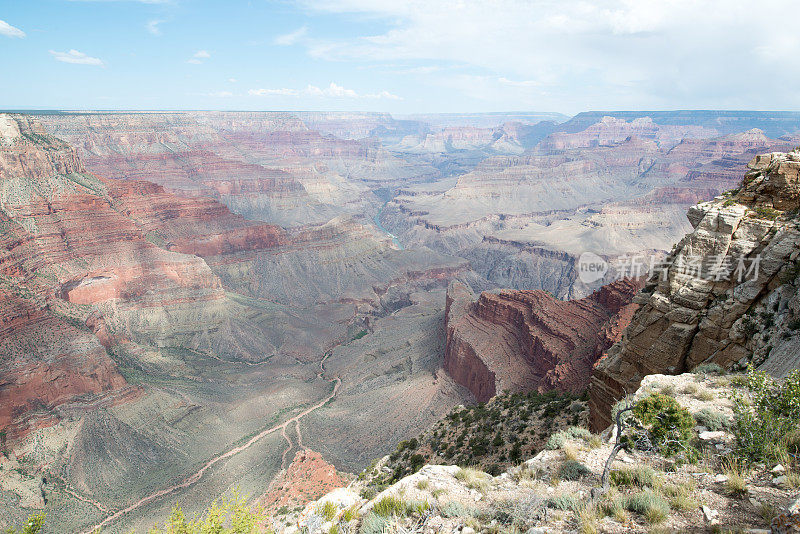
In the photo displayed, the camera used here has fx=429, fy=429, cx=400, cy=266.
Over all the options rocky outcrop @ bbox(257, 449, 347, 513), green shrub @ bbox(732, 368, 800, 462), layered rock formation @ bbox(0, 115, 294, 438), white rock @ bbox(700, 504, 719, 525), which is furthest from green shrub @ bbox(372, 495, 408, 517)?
layered rock formation @ bbox(0, 115, 294, 438)

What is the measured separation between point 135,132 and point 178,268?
429 feet

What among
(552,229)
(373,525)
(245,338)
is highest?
(373,525)

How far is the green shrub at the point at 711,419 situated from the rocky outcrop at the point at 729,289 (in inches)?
154

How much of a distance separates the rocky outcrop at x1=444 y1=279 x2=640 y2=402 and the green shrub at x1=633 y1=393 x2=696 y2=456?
20770mm

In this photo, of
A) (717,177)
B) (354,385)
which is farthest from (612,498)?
(717,177)

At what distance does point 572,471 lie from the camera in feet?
34.0

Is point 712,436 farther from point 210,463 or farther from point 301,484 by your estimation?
point 210,463

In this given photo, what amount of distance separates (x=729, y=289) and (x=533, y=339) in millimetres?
27242

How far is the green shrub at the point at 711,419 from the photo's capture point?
34.2 ft

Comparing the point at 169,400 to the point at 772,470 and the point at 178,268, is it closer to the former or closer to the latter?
the point at 178,268

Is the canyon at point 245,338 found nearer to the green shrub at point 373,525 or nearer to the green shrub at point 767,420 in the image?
the green shrub at point 767,420

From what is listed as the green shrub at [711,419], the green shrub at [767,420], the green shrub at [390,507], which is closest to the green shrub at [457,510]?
the green shrub at [390,507]

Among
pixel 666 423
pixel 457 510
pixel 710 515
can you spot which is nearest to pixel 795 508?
pixel 710 515

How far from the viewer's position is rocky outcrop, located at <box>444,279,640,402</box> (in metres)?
33.7
